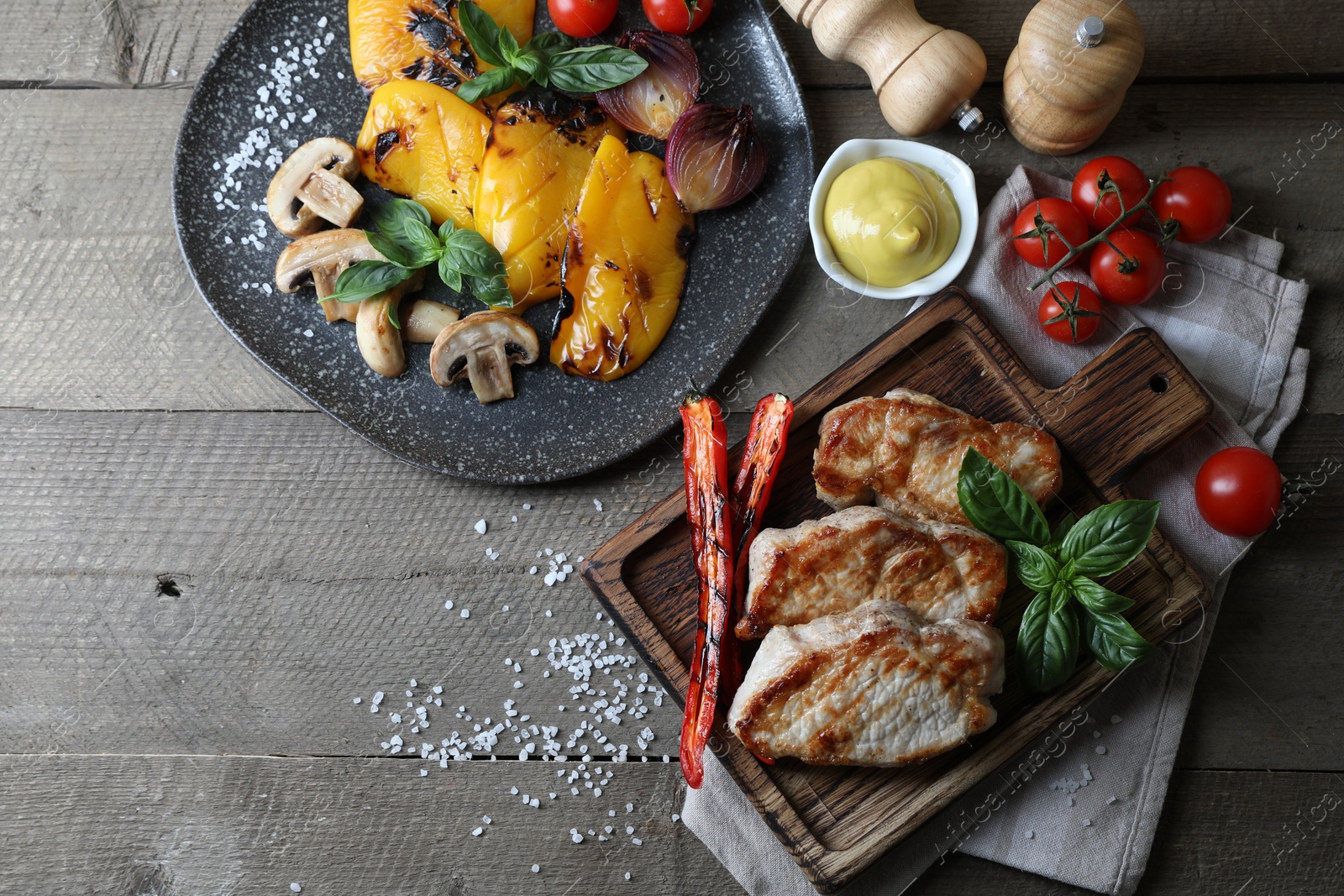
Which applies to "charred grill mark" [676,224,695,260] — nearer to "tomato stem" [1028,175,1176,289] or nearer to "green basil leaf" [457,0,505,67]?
"green basil leaf" [457,0,505,67]

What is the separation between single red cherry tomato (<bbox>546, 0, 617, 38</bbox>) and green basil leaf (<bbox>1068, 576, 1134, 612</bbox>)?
7.57ft

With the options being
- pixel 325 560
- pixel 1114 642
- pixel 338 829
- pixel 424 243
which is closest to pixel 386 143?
pixel 424 243

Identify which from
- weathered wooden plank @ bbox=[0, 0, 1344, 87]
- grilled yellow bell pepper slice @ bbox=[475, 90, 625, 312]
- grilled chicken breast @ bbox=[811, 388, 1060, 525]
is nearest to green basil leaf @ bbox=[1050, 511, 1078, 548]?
grilled chicken breast @ bbox=[811, 388, 1060, 525]

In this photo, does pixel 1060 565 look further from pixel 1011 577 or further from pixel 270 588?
pixel 270 588

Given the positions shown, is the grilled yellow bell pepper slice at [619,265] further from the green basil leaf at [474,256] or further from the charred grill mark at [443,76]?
the charred grill mark at [443,76]

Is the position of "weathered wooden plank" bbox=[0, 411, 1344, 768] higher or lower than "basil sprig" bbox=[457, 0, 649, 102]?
lower

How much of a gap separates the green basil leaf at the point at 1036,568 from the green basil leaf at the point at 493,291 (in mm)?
1705

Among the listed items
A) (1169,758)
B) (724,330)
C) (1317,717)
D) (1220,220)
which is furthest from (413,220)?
(1317,717)

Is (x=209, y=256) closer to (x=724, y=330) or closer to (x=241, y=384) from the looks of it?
(x=241, y=384)

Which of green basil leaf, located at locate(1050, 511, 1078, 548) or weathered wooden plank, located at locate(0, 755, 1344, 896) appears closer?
green basil leaf, located at locate(1050, 511, 1078, 548)

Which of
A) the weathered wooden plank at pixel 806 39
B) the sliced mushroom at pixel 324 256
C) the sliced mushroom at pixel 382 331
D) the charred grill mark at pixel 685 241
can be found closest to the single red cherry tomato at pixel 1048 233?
the weathered wooden plank at pixel 806 39

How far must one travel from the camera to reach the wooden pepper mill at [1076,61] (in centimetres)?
256

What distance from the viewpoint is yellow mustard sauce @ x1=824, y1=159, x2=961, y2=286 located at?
2662 mm

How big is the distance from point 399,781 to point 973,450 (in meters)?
2.19
